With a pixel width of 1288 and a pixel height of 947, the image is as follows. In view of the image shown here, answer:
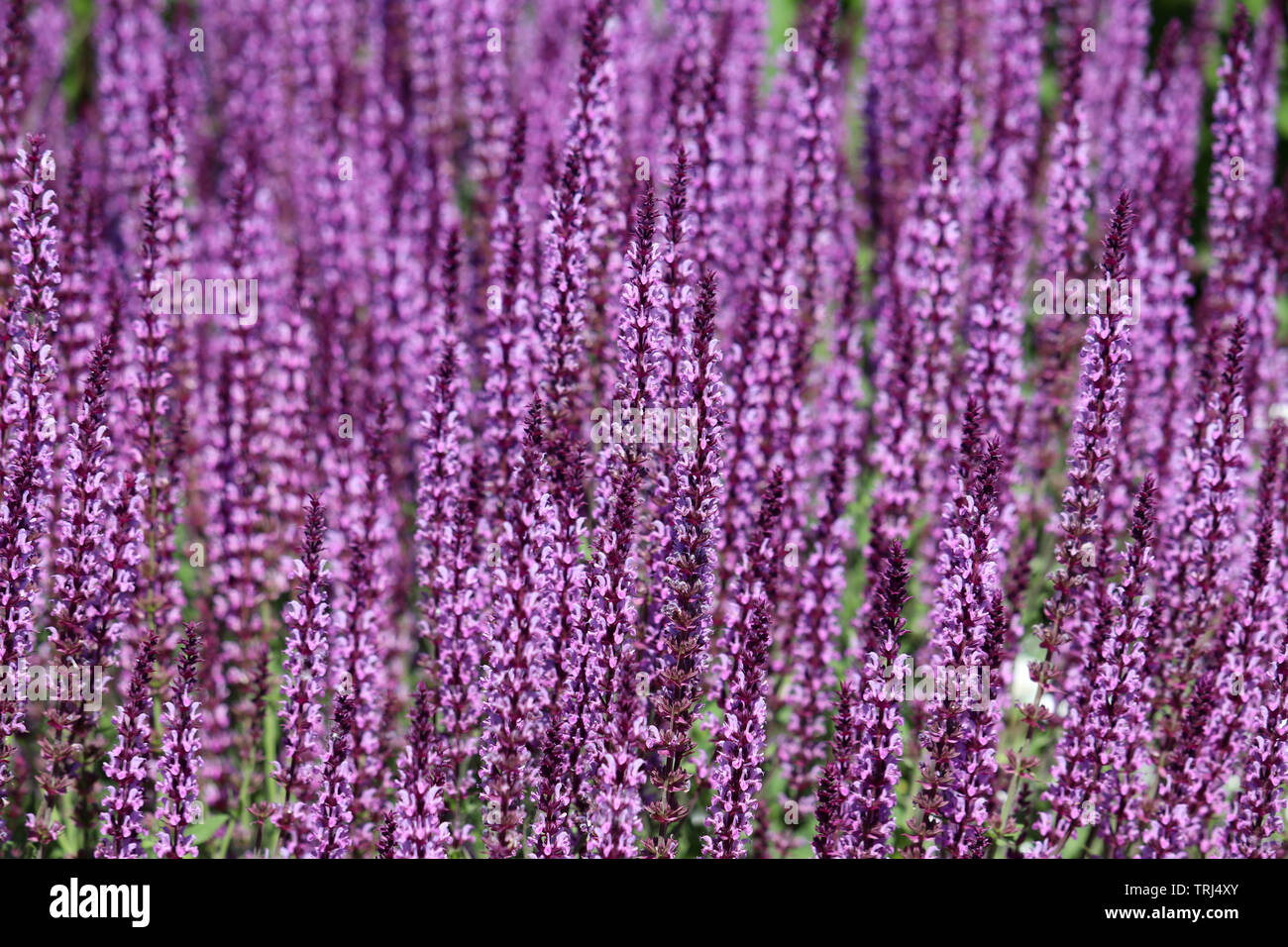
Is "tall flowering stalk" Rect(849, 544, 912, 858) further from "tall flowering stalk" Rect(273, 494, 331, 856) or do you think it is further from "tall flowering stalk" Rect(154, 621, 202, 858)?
"tall flowering stalk" Rect(154, 621, 202, 858)

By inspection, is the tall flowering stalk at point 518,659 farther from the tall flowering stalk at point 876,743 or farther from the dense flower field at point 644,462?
the tall flowering stalk at point 876,743

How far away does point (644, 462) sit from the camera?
699 centimetres

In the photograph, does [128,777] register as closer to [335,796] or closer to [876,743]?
[335,796]

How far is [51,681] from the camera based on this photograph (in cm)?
760

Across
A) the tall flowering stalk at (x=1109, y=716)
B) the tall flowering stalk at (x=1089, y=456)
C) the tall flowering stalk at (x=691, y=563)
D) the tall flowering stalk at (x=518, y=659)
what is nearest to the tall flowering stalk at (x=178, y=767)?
the tall flowering stalk at (x=518, y=659)

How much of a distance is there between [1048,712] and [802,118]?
5.07 metres

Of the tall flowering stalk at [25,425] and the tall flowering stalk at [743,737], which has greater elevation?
the tall flowering stalk at [25,425]

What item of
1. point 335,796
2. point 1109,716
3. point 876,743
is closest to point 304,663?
point 335,796

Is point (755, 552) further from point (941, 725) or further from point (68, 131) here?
point (68, 131)

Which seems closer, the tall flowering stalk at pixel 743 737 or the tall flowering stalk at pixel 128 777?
the tall flowering stalk at pixel 743 737

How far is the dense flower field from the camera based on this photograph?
727 cm

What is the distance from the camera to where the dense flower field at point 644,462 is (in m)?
7.27

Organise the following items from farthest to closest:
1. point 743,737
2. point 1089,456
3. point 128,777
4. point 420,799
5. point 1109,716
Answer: point 1089,456, point 1109,716, point 420,799, point 128,777, point 743,737

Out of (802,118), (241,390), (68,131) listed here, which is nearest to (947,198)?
(802,118)
